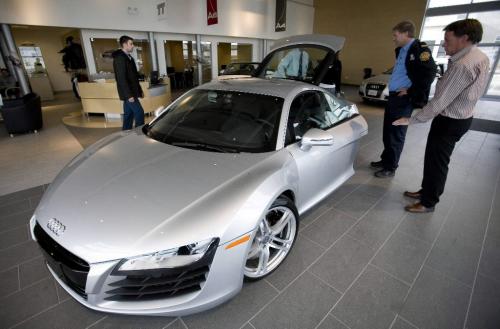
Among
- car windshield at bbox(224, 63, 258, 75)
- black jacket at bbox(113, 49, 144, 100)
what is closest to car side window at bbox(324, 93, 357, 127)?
black jacket at bbox(113, 49, 144, 100)

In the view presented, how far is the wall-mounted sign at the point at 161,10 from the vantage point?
8594 millimetres

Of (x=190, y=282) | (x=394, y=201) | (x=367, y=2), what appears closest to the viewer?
(x=190, y=282)

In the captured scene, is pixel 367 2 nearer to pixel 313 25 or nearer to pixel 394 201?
pixel 313 25

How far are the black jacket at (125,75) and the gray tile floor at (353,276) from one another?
194 centimetres

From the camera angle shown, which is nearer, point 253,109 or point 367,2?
point 253,109

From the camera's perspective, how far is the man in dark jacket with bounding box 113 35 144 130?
13.1ft

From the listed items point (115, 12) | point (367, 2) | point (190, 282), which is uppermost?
point (367, 2)

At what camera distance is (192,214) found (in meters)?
1.26

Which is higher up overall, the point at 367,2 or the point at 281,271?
the point at 367,2

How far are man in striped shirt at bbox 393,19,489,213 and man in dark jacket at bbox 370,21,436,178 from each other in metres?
0.59

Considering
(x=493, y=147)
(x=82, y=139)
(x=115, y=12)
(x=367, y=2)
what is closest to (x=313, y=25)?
(x=367, y=2)

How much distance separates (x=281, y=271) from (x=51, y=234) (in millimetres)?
1380

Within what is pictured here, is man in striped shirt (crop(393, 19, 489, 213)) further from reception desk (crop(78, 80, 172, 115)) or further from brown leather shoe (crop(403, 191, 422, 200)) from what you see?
reception desk (crop(78, 80, 172, 115))

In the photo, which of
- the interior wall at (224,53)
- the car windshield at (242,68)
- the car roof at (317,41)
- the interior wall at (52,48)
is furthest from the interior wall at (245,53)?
the car roof at (317,41)
